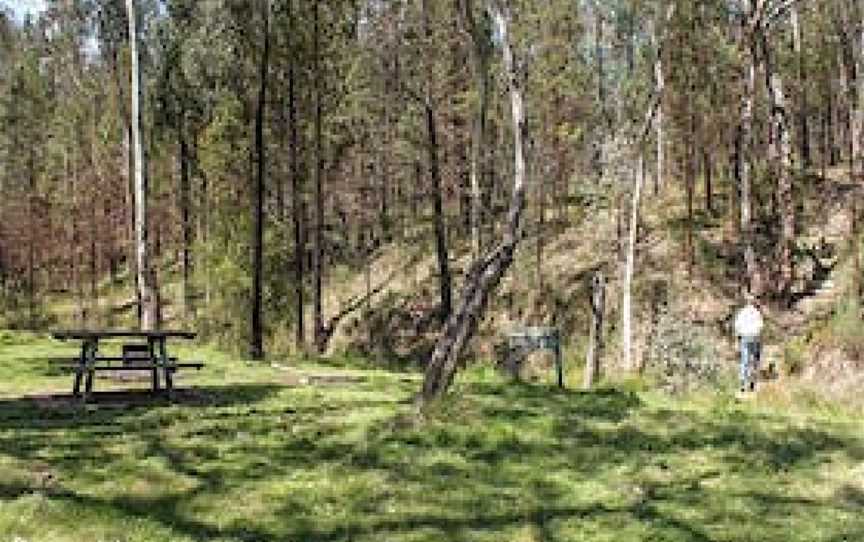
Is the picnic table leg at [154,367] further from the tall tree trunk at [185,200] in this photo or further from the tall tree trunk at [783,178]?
the tall tree trunk at [185,200]

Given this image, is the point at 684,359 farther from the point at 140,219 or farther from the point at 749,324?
the point at 140,219

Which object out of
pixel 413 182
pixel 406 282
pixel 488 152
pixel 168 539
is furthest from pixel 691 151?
pixel 168 539

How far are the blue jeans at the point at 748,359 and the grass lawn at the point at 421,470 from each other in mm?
6792

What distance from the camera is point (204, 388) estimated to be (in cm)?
1712

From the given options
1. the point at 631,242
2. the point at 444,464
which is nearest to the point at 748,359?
the point at 444,464

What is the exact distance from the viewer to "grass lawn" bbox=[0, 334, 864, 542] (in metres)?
9.73

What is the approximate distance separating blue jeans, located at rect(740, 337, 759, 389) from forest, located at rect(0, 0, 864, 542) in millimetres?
650

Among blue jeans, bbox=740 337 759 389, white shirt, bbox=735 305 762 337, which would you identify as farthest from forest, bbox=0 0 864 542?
white shirt, bbox=735 305 762 337

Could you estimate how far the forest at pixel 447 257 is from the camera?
36.7 ft

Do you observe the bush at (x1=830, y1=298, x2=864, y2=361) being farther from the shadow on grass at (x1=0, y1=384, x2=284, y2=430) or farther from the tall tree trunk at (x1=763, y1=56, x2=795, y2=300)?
the shadow on grass at (x1=0, y1=384, x2=284, y2=430)

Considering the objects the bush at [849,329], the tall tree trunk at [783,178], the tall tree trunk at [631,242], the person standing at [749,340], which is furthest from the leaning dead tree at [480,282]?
the tall tree trunk at [783,178]

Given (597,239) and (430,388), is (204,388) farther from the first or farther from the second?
(597,239)

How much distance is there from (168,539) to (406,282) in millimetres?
45407

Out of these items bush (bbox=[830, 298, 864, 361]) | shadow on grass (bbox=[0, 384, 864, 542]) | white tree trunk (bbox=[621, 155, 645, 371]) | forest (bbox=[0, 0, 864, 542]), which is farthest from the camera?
white tree trunk (bbox=[621, 155, 645, 371])
